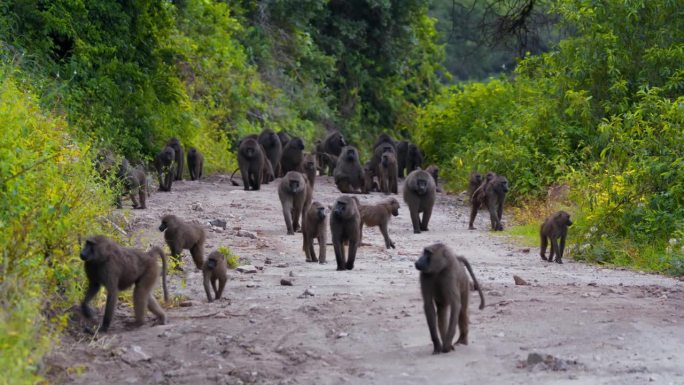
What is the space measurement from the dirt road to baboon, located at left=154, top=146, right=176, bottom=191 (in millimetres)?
6120

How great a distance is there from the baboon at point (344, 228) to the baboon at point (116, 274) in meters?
3.20

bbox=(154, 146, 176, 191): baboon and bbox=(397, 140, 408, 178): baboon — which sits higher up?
bbox=(397, 140, 408, 178): baboon

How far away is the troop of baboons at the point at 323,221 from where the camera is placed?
26.1ft

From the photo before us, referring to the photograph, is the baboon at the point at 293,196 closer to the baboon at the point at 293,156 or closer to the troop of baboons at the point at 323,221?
the troop of baboons at the point at 323,221

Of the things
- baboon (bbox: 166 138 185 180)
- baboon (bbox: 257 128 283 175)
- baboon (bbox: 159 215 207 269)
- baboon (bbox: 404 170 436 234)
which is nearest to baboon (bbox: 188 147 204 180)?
baboon (bbox: 166 138 185 180)

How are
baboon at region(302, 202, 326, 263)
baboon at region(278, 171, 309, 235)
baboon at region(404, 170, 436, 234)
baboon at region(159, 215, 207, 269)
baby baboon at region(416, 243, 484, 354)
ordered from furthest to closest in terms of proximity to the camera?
baboon at region(404, 170, 436, 234) < baboon at region(278, 171, 309, 235) < baboon at region(302, 202, 326, 263) < baboon at region(159, 215, 207, 269) < baby baboon at region(416, 243, 484, 354)

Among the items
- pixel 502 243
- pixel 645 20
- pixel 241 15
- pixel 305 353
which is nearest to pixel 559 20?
pixel 645 20

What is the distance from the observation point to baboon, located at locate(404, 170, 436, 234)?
15.8 m

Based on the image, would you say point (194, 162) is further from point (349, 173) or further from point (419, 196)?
point (419, 196)

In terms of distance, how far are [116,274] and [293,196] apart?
6209 mm

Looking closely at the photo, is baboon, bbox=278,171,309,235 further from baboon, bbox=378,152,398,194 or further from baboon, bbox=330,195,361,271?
baboon, bbox=378,152,398,194

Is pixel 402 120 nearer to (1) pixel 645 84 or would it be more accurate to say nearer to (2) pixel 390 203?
(1) pixel 645 84

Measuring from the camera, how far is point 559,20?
20219 millimetres

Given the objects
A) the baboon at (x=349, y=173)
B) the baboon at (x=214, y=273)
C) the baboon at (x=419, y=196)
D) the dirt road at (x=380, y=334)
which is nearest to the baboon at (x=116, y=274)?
the dirt road at (x=380, y=334)
